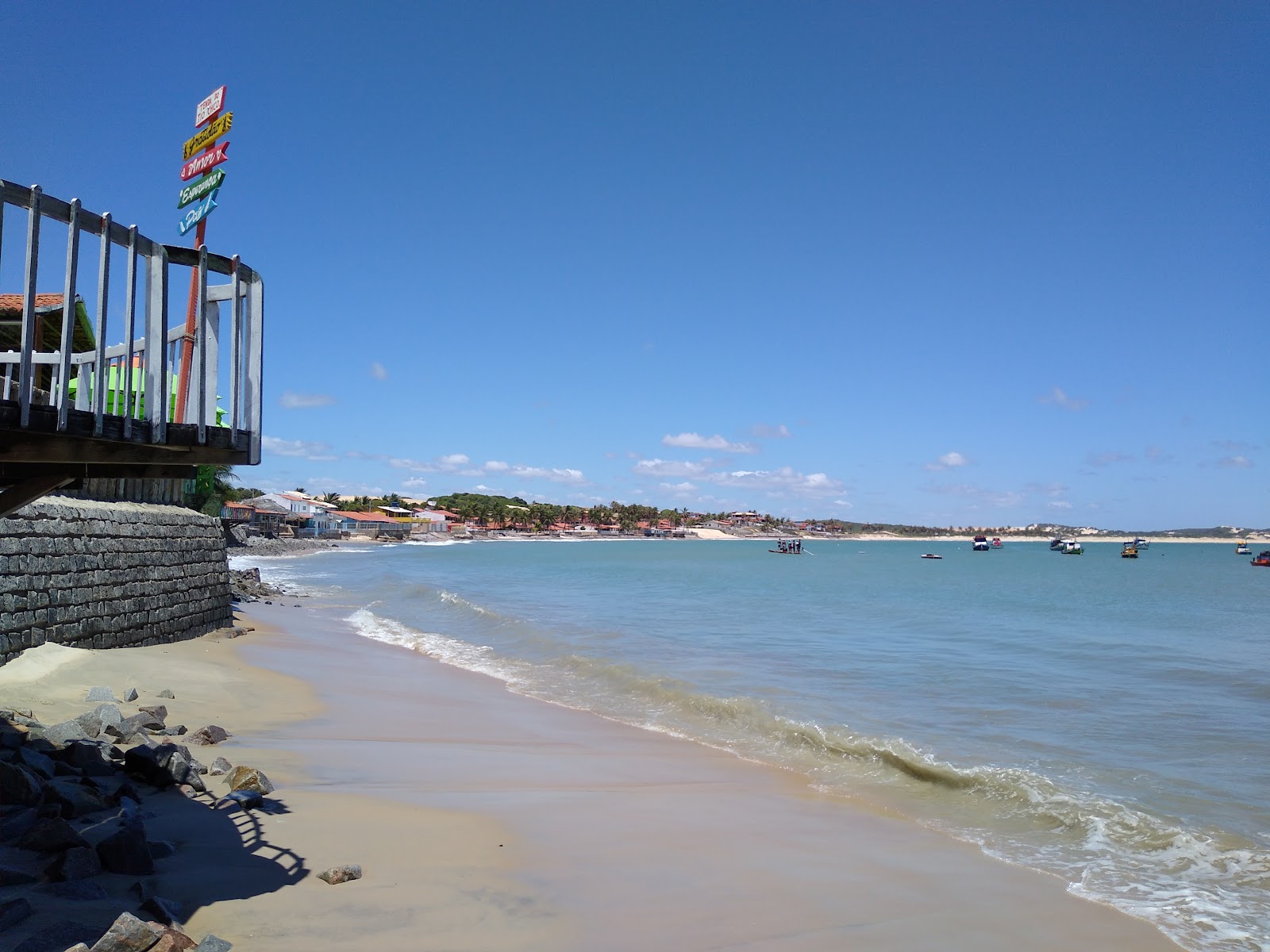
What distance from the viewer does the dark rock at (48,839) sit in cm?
493

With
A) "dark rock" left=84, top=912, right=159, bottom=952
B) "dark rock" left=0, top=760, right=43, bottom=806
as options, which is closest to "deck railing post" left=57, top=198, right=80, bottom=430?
"dark rock" left=84, top=912, right=159, bottom=952

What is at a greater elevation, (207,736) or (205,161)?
(205,161)

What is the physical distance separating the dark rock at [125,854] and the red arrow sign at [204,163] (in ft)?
34.3

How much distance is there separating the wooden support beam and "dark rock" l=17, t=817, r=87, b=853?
6.26 ft

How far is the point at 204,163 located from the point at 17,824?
1075 centimetres

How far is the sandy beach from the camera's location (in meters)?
5.24

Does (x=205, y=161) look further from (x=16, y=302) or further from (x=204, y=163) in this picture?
(x=16, y=302)

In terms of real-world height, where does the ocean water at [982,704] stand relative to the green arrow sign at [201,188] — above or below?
below

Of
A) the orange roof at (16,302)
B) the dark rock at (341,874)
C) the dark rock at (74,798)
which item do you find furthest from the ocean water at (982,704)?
the orange roof at (16,302)

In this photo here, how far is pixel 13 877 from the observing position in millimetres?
4590

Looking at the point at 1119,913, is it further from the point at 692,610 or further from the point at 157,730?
the point at 692,610

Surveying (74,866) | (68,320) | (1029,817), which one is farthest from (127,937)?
(1029,817)

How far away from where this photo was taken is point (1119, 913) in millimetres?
6273

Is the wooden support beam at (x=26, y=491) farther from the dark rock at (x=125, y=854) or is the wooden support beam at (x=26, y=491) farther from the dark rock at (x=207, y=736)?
the dark rock at (x=207, y=736)
